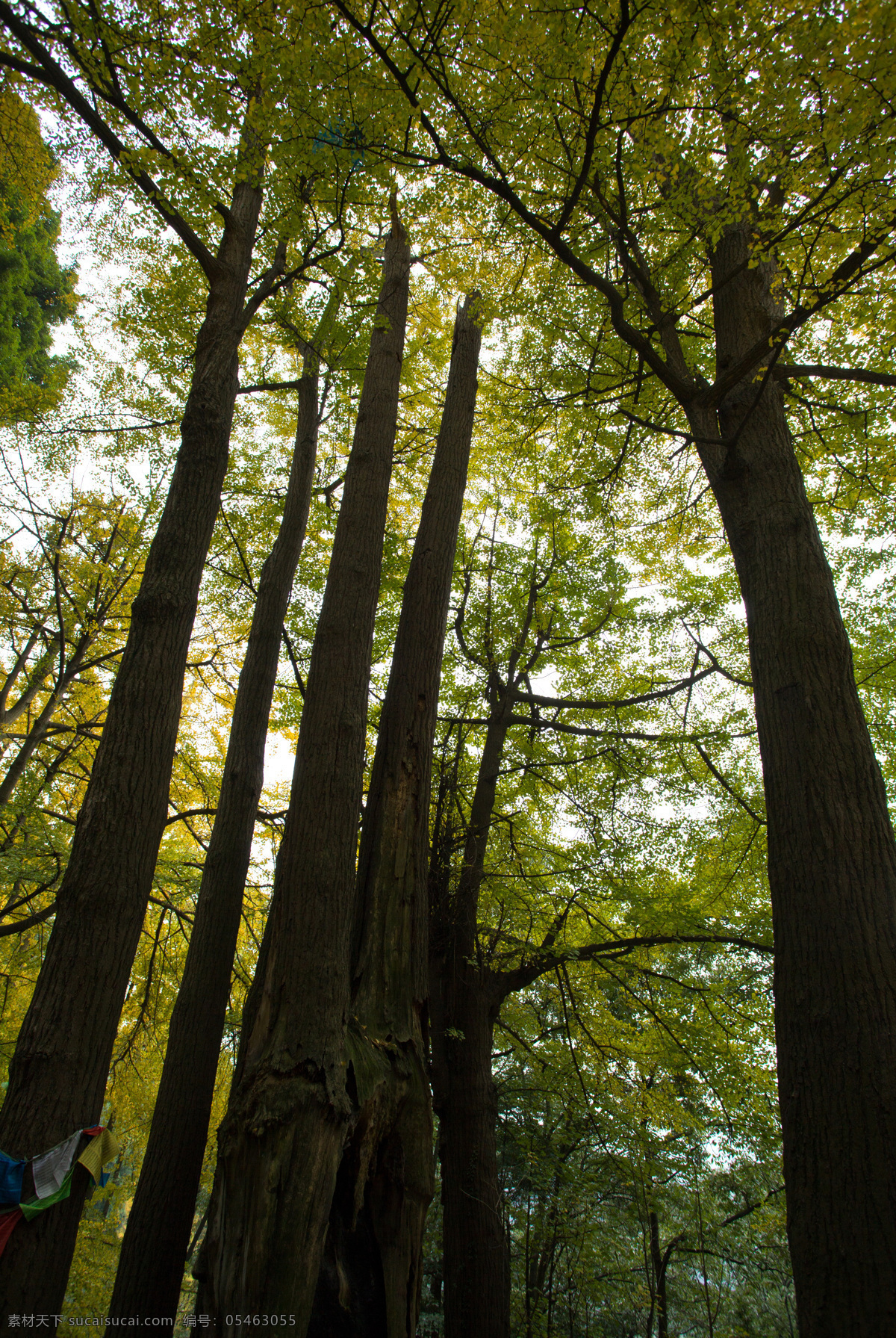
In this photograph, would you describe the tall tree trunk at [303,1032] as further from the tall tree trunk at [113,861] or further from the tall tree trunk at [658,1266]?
the tall tree trunk at [658,1266]

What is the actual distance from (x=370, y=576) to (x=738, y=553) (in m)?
2.28

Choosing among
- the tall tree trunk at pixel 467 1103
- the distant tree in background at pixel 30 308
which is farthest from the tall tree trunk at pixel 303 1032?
the distant tree in background at pixel 30 308

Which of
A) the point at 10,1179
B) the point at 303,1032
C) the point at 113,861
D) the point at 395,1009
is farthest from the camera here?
the point at 395,1009

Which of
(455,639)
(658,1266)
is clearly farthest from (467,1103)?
(658,1266)

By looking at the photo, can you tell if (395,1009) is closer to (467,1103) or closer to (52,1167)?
(52,1167)

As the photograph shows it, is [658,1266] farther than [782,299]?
Yes

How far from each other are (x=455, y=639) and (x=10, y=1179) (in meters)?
5.90

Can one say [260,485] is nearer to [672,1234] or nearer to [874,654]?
[874,654]

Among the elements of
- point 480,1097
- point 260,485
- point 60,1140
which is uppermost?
point 260,485

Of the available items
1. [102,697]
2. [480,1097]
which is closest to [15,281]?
[102,697]

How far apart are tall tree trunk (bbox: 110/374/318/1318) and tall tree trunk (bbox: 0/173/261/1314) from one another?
3.73 ft

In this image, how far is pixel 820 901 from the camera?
247cm

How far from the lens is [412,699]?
4.40 metres

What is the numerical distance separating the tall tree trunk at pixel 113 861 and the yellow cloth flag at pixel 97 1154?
6 centimetres
